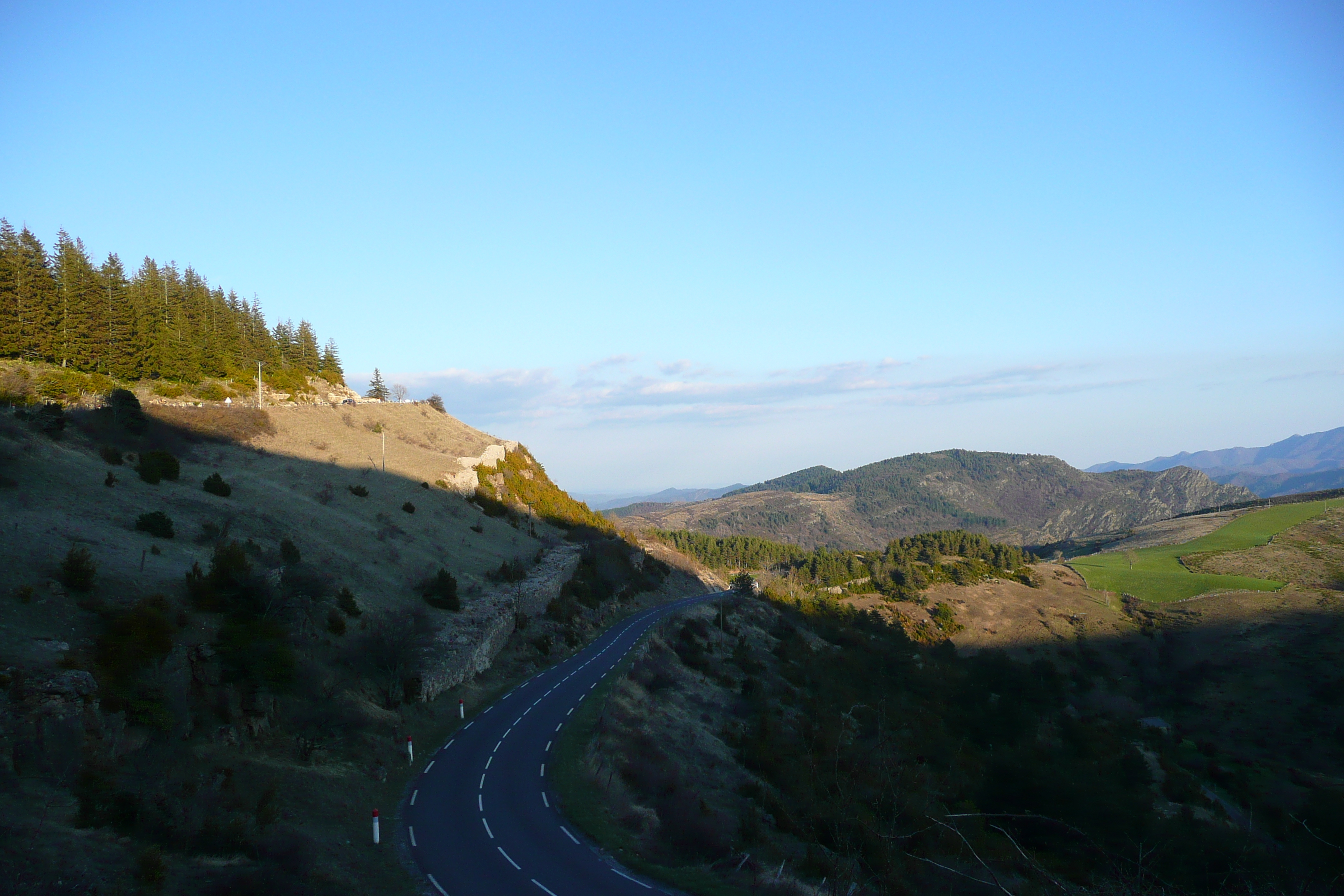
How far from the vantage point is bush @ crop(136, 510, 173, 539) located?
2344cm

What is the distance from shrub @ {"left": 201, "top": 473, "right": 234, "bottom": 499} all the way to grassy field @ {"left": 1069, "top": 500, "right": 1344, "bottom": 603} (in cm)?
11271

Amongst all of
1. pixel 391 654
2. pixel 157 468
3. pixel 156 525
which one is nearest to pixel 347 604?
pixel 391 654

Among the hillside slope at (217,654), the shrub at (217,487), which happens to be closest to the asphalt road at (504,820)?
the hillside slope at (217,654)

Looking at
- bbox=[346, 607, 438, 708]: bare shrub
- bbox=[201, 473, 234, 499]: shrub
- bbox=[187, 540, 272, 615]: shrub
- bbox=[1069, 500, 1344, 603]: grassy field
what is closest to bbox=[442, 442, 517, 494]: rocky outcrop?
bbox=[201, 473, 234, 499]: shrub

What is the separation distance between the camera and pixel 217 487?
32.3 m

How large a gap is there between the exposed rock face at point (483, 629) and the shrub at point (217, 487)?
41.6ft

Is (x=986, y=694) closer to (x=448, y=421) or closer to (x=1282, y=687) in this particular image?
(x=1282, y=687)

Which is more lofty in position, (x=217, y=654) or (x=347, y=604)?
(x=217, y=654)

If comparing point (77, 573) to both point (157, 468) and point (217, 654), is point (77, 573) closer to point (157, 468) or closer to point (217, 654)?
point (217, 654)

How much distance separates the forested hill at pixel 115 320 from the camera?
163 ft

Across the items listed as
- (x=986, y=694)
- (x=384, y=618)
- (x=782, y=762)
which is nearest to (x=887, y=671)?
(x=986, y=694)

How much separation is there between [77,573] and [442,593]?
1793 cm

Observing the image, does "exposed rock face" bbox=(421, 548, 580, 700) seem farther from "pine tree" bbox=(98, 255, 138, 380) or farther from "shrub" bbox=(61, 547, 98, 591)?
"pine tree" bbox=(98, 255, 138, 380)

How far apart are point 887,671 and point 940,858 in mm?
37661
